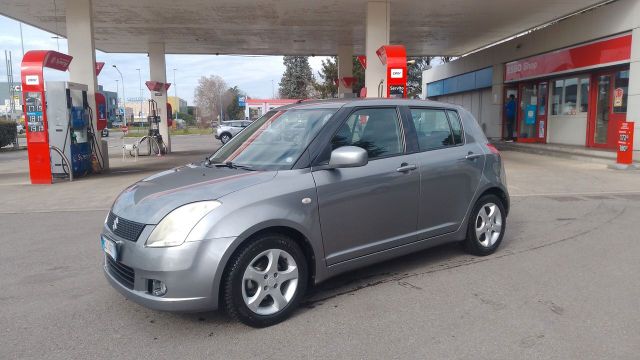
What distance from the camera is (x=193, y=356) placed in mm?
3346

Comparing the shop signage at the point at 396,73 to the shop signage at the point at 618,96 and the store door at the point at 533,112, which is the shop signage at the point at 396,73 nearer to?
the shop signage at the point at 618,96

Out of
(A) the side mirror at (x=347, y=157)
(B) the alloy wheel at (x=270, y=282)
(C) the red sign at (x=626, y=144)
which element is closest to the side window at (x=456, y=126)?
(A) the side mirror at (x=347, y=157)

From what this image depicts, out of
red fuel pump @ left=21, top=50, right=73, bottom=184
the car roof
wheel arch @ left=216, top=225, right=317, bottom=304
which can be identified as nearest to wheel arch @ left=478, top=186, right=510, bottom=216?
the car roof

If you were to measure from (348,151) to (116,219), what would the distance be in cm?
194

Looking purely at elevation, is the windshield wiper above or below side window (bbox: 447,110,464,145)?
below

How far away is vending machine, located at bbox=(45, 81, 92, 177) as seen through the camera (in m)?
12.5

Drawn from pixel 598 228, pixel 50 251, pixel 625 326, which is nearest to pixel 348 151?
pixel 625 326

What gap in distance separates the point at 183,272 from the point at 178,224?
0.34 metres

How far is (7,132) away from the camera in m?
27.1

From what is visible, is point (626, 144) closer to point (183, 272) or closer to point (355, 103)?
point (355, 103)

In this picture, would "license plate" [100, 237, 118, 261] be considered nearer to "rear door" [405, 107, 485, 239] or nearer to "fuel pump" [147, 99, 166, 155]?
"rear door" [405, 107, 485, 239]

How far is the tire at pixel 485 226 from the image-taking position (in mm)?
5402

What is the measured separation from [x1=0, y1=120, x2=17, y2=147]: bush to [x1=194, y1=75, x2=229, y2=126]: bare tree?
57142 millimetres

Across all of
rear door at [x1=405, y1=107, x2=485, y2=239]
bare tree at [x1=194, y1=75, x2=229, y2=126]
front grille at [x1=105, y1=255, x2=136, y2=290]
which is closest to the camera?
front grille at [x1=105, y1=255, x2=136, y2=290]
